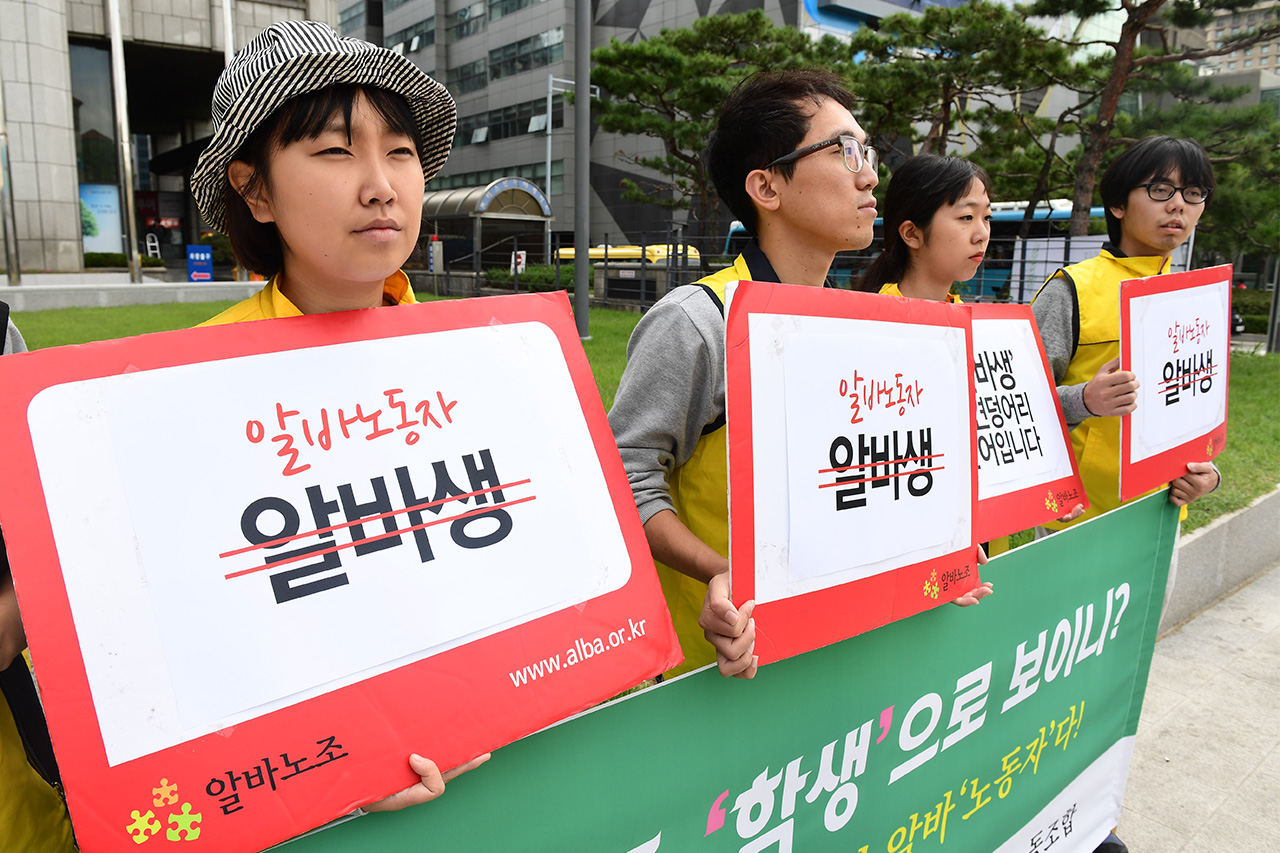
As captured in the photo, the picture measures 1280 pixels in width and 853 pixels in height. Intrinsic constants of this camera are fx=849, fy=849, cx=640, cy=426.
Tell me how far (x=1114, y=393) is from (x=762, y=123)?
3.47ft

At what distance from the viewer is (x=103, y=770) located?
29.9 inches

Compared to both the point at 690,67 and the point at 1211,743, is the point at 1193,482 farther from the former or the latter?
the point at 690,67

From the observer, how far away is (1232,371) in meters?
10.4

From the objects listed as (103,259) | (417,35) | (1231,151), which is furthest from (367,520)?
(417,35)

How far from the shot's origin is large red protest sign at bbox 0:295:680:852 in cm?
78

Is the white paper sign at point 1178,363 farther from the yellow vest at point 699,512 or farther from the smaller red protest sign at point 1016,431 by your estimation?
the yellow vest at point 699,512

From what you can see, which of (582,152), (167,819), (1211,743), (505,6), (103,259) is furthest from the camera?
(505,6)

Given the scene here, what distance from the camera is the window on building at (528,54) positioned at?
35406mm

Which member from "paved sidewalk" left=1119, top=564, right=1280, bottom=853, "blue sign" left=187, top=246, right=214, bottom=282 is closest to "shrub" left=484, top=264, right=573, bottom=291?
"blue sign" left=187, top=246, right=214, bottom=282

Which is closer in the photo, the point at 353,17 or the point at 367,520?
the point at 367,520

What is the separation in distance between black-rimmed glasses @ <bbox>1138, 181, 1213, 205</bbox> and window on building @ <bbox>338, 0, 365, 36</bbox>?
164ft

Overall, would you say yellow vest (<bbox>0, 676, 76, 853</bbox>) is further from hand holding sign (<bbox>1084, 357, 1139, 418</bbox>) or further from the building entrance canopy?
the building entrance canopy

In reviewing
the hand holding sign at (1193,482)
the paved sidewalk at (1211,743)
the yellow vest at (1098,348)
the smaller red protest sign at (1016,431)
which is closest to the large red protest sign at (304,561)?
the smaller red protest sign at (1016,431)

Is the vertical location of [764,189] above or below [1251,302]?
above
